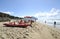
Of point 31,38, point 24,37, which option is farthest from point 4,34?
point 31,38

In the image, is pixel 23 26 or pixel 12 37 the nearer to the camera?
pixel 12 37

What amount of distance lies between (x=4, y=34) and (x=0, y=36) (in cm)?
54

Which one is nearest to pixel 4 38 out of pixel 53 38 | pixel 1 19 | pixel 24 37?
pixel 24 37

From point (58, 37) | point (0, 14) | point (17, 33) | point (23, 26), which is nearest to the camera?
point (17, 33)

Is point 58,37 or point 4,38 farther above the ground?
point 4,38

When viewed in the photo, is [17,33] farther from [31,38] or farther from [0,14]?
[0,14]

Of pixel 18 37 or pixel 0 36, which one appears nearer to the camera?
pixel 0 36

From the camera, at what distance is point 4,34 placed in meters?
9.46

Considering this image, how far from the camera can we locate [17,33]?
10.3 m

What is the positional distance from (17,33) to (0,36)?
1877 mm

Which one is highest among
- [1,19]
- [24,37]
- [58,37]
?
[1,19]

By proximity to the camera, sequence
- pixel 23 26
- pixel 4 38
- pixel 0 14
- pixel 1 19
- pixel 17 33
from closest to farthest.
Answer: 1. pixel 4 38
2. pixel 17 33
3. pixel 23 26
4. pixel 1 19
5. pixel 0 14

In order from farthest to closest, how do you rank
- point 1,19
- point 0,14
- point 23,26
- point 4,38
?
point 0,14 → point 1,19 → point 23,26 → point 4,38

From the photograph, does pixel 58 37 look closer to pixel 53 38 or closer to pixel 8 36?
pixel 53 38
